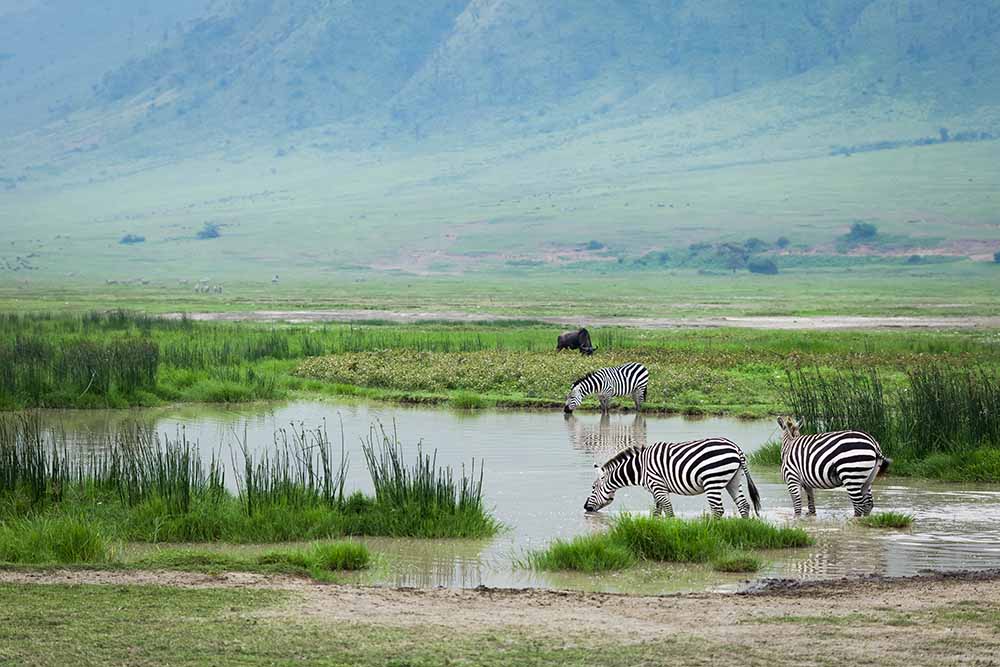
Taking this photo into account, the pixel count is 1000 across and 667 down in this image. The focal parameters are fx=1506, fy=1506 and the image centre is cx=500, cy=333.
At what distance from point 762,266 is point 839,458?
96316 millimetres

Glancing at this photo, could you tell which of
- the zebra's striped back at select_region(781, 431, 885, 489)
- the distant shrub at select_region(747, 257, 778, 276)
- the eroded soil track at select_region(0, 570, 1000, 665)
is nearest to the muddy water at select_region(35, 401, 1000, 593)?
the zebra's striped back at select_region(781, 431, 885, 489)

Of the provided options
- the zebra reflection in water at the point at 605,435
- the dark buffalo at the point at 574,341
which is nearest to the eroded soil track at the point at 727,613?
the zebra reflection in water at the point at 605,435

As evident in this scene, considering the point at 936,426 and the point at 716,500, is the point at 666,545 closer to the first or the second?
the point at 716,500

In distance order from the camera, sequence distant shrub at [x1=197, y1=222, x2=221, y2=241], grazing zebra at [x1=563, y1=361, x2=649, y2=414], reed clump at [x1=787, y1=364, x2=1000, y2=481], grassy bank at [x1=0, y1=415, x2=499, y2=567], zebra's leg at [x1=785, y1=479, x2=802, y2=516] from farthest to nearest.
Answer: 1. distant shrub at [x1=197, y1=222, x2=221, y2=241]
2. grazing zebra at [x1=563, y1=361, x2=649, y2=414]
3. reed clump at [x1=787, y1=364, x2=1000, y2=481]
4. zebra's leg at [x1=785, y1=479, x2=802, y2=516]
5. grassy bank at [x1=0, y1=415, x2=499, y2=567]

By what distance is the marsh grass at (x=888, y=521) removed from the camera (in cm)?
1376

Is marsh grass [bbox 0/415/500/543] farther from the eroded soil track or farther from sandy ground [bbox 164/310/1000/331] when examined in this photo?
sandy ground [bbox 164/310/1000/331]

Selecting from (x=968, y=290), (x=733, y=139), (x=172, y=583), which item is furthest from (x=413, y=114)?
(x=172, y=583)

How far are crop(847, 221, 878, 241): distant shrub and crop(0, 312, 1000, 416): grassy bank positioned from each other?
8010cm

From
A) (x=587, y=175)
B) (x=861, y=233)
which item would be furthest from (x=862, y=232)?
(x=587, y=175)

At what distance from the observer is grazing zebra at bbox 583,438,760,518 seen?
13.7 m

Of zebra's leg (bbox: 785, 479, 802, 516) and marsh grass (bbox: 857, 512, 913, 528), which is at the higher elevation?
zebra's leg (bbox: 785, 479, 802, 516)

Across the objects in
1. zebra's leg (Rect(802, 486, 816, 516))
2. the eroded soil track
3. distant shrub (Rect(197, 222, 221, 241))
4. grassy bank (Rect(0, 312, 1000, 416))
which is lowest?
the eroded soil track

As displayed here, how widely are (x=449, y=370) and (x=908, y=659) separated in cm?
2015

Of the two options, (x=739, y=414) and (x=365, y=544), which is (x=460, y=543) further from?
(x=739, y=414)
